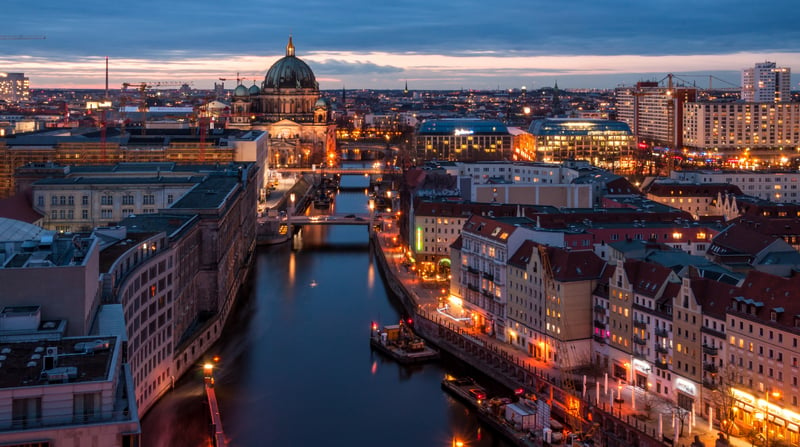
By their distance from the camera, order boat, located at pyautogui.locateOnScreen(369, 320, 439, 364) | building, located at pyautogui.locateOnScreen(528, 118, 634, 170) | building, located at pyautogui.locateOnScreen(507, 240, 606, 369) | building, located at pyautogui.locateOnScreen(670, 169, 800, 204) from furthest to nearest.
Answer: building, located at pyautogui.locateOnScreen(528, 118, 634, 170), building, located at pyautogui.locateOnScreen(670, 169, 800, 204), boat, located at pyautogui.locateOnScreen(369, 320, 439, 364), building, located at pyautogui.locateOnScreen(507, 240, 606, 369)

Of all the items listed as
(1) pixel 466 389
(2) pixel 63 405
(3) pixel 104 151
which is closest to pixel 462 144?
(3) pixel 104 151

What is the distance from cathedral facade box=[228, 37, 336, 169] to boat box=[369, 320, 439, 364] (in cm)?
5129

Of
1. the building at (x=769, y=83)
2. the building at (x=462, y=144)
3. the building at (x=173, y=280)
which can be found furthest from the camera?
the building at (x=769, y=83)

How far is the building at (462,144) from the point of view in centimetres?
7012

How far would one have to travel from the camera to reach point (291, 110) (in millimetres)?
80500

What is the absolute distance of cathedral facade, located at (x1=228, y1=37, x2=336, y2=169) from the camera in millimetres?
77000

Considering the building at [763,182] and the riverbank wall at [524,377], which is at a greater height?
the building at [763,182]

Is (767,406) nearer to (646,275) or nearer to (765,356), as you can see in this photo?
(765,356)

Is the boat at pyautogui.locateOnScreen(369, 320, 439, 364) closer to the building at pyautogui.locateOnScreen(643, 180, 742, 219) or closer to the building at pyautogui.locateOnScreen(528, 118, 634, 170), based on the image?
the building at pyautogui.locateOnScreen(643, 180, 742, 219)

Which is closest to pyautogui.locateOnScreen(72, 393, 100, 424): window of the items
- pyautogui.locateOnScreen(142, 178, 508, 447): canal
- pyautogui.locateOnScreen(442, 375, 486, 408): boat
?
pyautogui.locateOnScreen(142, 178, 508, 447): canal

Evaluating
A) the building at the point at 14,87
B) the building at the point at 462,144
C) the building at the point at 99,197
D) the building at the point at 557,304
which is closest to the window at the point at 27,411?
the building at the point at 557,304

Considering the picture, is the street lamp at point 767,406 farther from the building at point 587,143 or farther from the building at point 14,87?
the building at point 14,87

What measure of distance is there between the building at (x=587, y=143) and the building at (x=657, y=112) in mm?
13581

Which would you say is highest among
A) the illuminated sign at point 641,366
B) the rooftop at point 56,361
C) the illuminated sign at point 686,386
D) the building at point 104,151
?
the building at point 104,151
